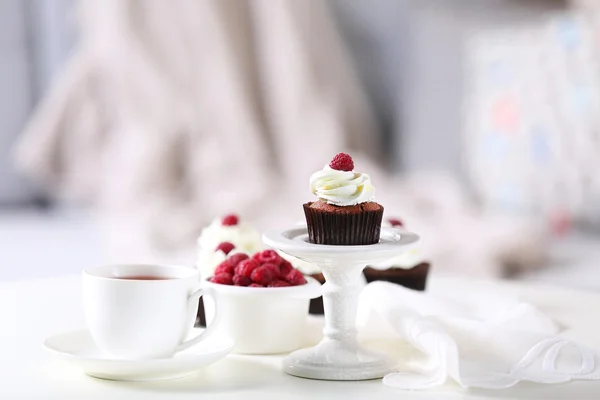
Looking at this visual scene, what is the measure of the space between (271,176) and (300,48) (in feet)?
1.12

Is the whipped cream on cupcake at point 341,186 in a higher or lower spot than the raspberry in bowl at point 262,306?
higher

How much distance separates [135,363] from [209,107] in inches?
71.7

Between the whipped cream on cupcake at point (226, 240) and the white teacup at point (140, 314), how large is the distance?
241 mm

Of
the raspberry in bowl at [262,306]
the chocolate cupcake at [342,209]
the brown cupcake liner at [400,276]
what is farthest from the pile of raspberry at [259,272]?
the brown cupcake liner at [400,276]

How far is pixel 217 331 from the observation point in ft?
3.31

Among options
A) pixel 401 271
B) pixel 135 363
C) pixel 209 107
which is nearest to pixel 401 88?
pixel 209 107

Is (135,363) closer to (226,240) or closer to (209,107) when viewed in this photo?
(226,240)

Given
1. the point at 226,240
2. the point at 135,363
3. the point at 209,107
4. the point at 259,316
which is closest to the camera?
the point at 135,363

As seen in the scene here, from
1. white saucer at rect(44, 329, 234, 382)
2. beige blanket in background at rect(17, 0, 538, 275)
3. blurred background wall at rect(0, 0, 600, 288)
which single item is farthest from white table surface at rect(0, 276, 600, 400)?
beige blanket in background at rect(17, 0, 538, 275)

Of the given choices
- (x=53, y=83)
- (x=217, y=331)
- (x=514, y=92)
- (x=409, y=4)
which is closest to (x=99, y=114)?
(x=53, y=83)

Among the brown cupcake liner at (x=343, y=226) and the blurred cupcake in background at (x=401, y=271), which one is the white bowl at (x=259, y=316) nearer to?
the brown cupcake liner at (x=343, y=226)

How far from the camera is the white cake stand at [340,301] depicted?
87 centimetres

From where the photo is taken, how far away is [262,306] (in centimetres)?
99

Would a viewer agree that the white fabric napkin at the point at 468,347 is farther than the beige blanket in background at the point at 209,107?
No
